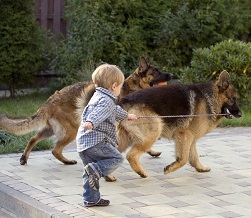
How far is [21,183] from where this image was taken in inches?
297

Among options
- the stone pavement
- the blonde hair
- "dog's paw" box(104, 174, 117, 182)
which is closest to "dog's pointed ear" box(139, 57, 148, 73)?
the stone pavement

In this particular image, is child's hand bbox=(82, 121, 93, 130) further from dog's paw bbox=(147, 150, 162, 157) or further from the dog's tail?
dog's paw bbox=(147, 150, 162, 157)

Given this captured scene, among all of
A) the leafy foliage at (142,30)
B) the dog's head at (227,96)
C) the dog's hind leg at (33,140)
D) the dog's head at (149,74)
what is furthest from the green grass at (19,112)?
the dog's head at (227,96)

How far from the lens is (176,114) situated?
308 inches

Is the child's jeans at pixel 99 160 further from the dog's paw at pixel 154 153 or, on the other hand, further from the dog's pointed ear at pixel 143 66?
the dog's pointed ear at pixel 143 66

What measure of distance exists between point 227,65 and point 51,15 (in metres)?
5.46

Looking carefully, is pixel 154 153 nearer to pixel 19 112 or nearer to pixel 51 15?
pixel 19 112

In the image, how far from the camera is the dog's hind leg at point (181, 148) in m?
7.79

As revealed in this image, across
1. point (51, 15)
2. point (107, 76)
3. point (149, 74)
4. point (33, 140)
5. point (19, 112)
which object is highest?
point (51, 15)

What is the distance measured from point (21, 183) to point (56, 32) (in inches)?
366

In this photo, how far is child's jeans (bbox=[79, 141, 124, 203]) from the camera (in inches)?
257

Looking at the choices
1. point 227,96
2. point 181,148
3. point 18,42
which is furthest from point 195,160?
point 18,42

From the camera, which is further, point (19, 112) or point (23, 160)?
point (19, 112)

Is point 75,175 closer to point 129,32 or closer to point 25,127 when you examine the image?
point 25,127
